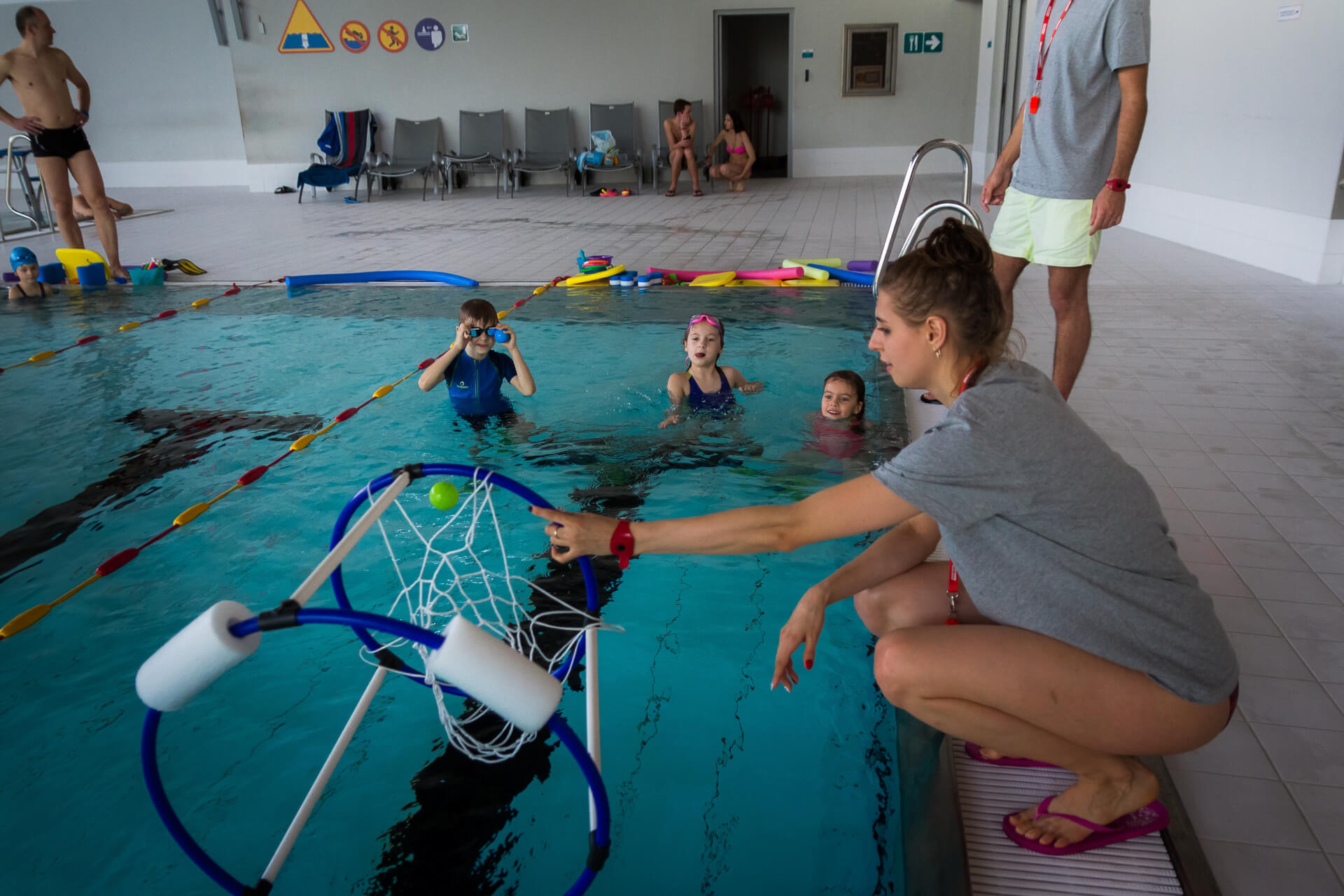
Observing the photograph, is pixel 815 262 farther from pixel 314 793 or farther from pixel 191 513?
pixel 314 793

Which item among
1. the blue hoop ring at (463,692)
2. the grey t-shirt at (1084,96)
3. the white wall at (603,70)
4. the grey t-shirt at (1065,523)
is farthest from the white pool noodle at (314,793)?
the white wall at (603,70)

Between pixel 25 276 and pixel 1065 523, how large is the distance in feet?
26.5

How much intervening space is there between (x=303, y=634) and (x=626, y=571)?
3.31 ft

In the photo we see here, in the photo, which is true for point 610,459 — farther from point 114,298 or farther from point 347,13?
point 347,13

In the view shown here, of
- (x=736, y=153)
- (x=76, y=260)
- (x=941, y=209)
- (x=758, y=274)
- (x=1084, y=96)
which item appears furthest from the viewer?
(x=736, y=153)

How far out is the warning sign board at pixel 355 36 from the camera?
15312 millimetres

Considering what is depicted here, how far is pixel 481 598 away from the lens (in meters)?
2.55

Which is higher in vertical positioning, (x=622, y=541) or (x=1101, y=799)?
(x=622, y=541)

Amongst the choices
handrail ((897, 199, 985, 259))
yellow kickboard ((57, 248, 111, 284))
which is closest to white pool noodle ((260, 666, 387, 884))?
handrail ((897, 199, 985, 259))

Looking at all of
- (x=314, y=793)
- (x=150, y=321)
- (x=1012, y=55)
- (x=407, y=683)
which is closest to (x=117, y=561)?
(x=407, y=683)

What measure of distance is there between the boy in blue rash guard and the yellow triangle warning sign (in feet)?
46.0

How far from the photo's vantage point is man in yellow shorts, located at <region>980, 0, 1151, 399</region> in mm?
3062

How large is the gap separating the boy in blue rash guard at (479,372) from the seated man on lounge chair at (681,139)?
1002 cm

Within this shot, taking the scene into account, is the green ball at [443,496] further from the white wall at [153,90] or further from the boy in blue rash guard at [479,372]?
the white wall at [153,90]
